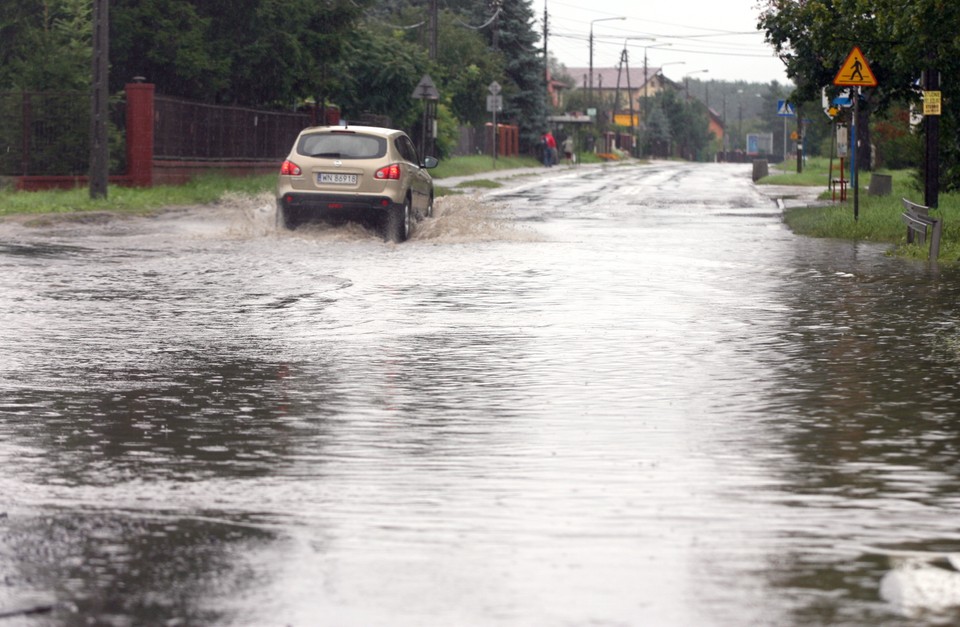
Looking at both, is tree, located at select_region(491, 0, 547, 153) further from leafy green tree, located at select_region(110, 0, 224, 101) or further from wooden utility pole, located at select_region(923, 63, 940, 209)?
wooden utility pole, located at select_region(923, 63, 940, 209)

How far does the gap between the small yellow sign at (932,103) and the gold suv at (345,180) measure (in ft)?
28.9

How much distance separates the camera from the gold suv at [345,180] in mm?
23031

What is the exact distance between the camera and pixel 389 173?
23.1m

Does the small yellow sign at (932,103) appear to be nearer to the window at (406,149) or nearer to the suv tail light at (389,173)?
the window at (406,149)

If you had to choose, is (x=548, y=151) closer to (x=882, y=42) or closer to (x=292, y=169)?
(x=882, y=42)

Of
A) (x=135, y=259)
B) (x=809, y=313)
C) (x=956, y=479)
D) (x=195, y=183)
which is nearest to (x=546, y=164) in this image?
(x=195, y=183)

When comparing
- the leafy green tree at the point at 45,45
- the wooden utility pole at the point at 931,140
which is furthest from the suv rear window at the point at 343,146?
the leafy green tree at the point at 45,45

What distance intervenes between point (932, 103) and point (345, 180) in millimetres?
9798

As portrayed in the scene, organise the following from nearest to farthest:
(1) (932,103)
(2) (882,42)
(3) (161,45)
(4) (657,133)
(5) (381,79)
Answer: (1) (932,103) < (2) (882,42) < (3) (161,45) < (5) (381,79) < (4) (657,133)

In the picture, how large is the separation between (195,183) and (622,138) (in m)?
106

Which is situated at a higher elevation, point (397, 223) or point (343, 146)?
→ point (343, 146)

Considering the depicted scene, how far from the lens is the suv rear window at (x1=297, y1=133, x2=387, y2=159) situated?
23.2 metres

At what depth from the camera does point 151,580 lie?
558 cm

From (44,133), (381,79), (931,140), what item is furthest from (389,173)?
(381,79)
